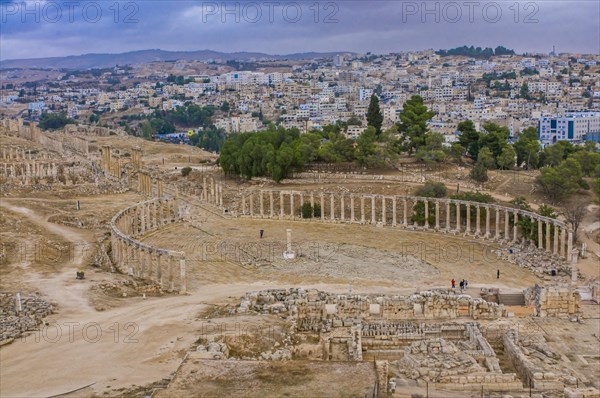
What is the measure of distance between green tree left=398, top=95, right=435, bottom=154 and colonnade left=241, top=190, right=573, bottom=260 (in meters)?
16.5

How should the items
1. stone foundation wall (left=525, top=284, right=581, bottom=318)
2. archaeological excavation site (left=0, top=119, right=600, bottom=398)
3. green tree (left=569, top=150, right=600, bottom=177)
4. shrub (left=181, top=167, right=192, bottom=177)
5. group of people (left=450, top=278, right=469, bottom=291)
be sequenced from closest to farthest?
archaeological excavation site (left=0, top=119, right=600, bottom=398), stone foundation wall (left=525, top=284, right=581, bottom=318), group of people (left=450, top=278, right=469, bottom=291), green tree (left=569, top=150, right=600, bottom=177), shrub (left=181, top=167, right=192, bottom=177)

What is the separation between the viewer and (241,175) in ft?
241

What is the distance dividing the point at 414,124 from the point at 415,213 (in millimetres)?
23431

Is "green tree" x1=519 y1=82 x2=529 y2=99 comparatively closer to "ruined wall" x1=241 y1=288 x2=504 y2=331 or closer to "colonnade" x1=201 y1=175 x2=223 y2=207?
"colonnade" x1=201 y1=175 x2=223 y2=207

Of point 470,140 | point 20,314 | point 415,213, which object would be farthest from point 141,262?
point 470,140

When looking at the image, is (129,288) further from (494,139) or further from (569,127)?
(569,127)

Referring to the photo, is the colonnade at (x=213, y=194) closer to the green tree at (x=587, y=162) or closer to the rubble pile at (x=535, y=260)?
the rubble pile at (x=535, y=260)

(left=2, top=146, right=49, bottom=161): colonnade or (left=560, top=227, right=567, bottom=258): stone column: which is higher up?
(left=2, top=146, right=49, bottom=161): colonnade

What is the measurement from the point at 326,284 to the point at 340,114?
129m

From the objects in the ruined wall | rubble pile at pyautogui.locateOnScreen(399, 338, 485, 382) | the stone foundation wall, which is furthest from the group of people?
rubble pile at pyautogui.locateOnScreen(399, 338, 485, 382)

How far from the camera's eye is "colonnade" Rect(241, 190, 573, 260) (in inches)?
1946

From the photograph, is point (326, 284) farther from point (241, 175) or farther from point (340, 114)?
point (340, 114)

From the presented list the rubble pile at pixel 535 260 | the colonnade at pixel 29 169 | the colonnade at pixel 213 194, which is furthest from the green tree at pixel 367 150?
the colonnade at pixel 29 169

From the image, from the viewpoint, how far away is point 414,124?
78.6 metres
